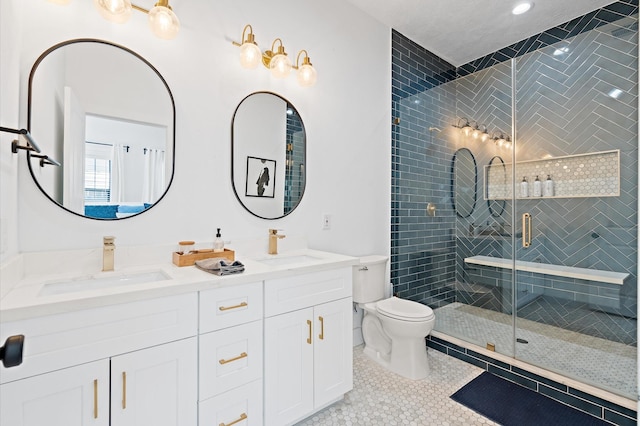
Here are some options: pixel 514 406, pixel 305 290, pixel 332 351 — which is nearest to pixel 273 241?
pixel 305 290

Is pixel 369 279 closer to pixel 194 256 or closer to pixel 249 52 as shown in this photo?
pixel 194 256

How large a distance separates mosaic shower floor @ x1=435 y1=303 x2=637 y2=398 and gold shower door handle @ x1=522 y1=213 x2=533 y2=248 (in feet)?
2.15

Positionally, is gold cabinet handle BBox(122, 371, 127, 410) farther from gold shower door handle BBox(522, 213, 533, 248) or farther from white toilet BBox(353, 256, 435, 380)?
gold shower door handle BBox(522, 213, 533, 248)

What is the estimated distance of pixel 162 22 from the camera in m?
1.50

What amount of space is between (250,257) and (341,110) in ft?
4.56

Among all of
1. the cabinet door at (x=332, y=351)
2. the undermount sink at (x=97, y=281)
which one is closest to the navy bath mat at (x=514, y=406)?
the cabinet door at (x=332, y=351)

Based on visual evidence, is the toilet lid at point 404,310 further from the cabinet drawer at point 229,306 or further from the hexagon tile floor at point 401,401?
the cabinet drawer at point 229,306

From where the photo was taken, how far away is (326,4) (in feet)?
7.81

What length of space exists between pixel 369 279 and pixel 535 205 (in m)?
1.61

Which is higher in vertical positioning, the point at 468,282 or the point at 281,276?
the point at 281,276

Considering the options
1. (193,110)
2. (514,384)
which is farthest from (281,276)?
(514,384)

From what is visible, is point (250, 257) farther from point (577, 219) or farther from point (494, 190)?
point (577, 219)

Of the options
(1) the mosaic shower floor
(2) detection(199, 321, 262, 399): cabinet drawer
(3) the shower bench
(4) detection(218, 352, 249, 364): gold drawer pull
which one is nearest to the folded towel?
(2) detection(199, 321, 262, 399): cabinet drawer

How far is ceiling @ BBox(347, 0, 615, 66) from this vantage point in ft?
8.25
